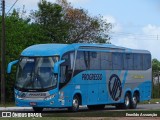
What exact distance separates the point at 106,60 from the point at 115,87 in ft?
6.84

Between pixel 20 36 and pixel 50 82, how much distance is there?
860 inches

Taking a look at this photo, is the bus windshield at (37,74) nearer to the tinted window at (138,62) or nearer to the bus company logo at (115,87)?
the bus company logo at (115,87)

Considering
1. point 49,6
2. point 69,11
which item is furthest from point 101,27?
point 49,6

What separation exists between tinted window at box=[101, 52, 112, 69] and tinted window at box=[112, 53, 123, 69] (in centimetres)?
46

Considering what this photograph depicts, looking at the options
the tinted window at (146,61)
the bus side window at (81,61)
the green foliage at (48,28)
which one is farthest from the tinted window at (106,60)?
the green foliage at (48,28)

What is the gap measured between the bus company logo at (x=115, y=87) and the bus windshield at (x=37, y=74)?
5766 millimetres

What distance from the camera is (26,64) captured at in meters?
27.7

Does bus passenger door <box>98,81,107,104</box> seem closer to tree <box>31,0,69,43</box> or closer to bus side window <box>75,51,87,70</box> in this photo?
bus side window <box>75,51,87,70</box>

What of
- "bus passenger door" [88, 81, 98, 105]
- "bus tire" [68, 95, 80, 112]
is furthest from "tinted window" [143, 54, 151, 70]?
"bus tire" [68, 95, 80, 112]

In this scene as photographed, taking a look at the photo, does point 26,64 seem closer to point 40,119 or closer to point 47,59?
point 47,59

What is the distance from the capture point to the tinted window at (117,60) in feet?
106

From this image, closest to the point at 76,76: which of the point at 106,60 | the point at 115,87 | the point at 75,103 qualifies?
the point at 75,103

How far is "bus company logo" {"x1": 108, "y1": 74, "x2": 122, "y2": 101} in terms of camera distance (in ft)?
105

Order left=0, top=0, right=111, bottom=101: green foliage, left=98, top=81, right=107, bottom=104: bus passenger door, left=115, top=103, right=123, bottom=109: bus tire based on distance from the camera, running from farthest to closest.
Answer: left=0, top=0, right=111, bottom=101: green foliage
left=115, top=103, right=123, bottom=109: bus tire
left=98, top=81, right=107, bottom=104: bus passenger door
